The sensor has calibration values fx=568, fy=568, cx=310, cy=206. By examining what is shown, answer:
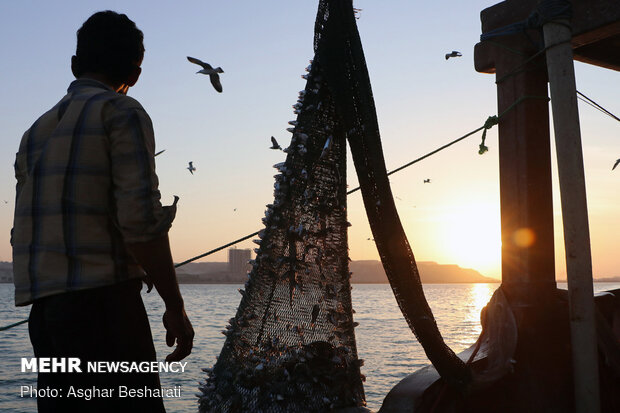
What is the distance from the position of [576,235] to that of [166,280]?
9.79ft

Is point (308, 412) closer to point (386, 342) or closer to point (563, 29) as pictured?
point (563, 29)

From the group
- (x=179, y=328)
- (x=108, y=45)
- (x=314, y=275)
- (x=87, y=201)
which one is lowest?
(x=179, y=328)

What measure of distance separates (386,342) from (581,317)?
34440 millimetres

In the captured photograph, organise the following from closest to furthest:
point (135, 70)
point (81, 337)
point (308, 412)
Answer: point (81, 337)
point (135, 70)
point (308, 412)

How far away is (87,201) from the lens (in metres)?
2.34

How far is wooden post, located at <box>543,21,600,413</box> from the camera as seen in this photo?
4.00 m

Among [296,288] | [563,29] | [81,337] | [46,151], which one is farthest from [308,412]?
[563,29]

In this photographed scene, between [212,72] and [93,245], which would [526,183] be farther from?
[212,72]

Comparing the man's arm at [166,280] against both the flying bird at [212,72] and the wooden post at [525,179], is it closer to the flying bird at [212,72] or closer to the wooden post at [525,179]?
the wooden post at [525,179]

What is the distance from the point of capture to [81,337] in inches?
88.6

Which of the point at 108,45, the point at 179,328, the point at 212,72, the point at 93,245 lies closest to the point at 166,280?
the point at 179,328

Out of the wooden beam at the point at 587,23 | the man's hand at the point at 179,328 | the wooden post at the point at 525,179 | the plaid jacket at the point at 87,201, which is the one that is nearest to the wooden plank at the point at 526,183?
the wooden post at the point at 525,179
